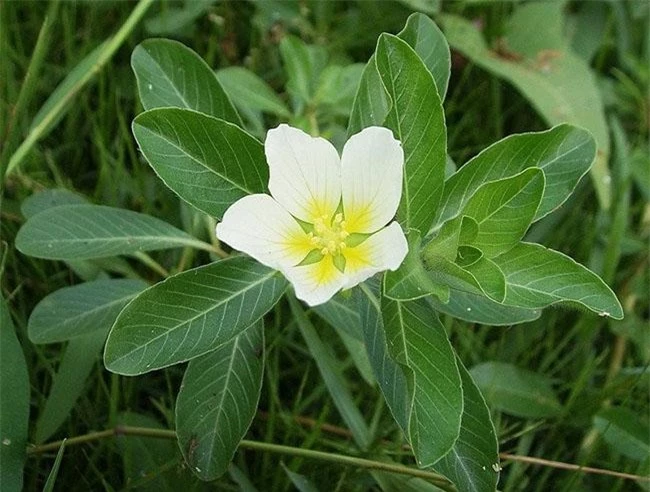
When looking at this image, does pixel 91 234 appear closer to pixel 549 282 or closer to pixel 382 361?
pixel 382 361

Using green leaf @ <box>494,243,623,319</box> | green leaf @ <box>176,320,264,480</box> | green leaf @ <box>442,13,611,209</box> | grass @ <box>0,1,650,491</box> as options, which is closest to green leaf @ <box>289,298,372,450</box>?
grass @ <box>0,1,650,491</box>

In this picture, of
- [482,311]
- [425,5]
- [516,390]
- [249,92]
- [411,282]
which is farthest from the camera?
[425,5]

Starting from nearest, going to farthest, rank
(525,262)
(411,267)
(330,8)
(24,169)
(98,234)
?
1. (411,267)
2. (525,262)
3. (98,234)
4. (24,169)
5. (330,8)

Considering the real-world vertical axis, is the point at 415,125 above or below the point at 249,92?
above

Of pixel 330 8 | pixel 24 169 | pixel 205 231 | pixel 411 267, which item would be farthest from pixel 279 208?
pixel 330 8

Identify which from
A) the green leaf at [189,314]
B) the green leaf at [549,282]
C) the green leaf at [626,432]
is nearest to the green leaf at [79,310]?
the green leaf at [189,314]

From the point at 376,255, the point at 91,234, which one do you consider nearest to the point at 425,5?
the point at 91,234

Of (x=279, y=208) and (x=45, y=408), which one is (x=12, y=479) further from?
(x=279, y=208)
